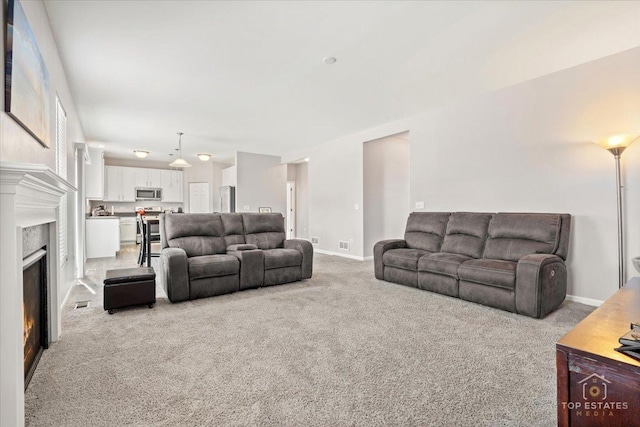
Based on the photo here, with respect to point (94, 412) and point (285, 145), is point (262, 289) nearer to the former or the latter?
point (94, 412)

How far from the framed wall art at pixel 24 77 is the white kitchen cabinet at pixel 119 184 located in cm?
774

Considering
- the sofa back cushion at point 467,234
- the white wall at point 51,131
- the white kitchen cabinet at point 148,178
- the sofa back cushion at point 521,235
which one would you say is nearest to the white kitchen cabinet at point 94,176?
the white wall at point 51,131

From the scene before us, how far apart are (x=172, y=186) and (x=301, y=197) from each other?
14.0ft

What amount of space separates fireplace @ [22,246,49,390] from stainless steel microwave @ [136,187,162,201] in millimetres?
8127

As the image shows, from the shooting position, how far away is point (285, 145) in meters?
7.75

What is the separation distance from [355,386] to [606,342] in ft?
3.85

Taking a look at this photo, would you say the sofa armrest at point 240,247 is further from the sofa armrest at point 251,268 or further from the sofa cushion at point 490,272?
the sofa cushion at point 490,272

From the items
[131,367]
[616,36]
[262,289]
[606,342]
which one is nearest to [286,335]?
[131,367]

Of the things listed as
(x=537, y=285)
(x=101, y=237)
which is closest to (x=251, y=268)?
(x=537, y=285)

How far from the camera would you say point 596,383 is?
110 cm

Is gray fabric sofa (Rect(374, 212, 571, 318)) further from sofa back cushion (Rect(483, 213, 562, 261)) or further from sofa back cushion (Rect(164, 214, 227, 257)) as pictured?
sofa back cushion (Rect(164, 214, 227, 257))

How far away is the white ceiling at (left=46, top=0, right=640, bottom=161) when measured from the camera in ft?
8.25

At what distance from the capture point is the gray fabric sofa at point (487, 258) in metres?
2.96

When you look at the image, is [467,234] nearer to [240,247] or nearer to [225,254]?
[240,247]
